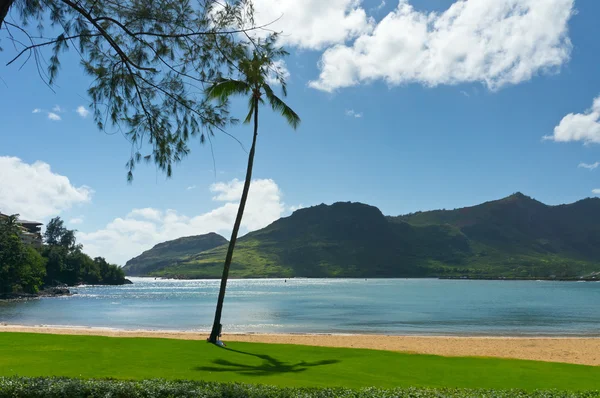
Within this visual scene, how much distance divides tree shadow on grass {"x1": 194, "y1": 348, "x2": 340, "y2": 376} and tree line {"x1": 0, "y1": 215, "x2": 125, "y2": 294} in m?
105

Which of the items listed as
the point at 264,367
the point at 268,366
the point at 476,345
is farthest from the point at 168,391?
the point at 476,345

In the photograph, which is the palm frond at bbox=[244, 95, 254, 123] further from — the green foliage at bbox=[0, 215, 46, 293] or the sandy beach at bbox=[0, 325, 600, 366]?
the green foliage at bbox=[0, 215, 46, 293]

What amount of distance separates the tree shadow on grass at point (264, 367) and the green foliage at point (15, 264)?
10497cm

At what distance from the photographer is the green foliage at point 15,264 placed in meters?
103

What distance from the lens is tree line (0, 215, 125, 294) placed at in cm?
10450

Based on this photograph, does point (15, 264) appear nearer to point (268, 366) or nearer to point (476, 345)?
point (476, 345)

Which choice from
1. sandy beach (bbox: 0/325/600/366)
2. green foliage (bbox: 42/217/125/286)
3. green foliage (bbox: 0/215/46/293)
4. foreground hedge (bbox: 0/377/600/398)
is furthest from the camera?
green foliage (bbox: 42/217/125/286)

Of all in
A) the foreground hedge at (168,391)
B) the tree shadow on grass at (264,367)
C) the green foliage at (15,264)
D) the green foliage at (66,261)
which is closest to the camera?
the foreground hedge at (168,391)

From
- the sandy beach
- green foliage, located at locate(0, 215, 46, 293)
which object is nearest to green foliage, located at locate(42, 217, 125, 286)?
green foliage, located at locate(0, 215, 46, 293)

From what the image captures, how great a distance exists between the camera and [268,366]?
1698 centimetres

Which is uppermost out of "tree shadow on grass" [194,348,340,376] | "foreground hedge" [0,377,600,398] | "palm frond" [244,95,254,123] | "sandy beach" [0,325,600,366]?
"palm frond" [244,95,254,123]

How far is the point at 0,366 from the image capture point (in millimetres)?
14047

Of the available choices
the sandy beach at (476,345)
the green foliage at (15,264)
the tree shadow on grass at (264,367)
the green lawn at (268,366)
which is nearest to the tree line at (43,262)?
the green foliage at (15,264)

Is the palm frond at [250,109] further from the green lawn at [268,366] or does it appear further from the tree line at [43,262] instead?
the tree line at [43,262]
